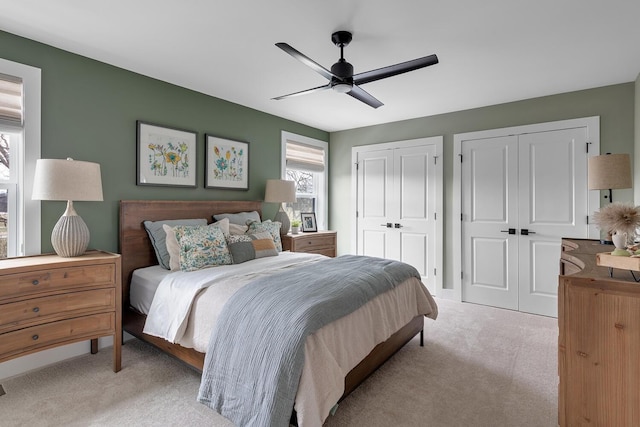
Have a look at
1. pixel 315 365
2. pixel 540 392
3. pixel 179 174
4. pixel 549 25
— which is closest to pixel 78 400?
pixel 315 365

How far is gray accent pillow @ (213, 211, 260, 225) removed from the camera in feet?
11.7

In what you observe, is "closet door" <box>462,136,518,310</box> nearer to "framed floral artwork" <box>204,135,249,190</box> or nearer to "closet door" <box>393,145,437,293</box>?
"closet door" <box>393,145,437,293</box>

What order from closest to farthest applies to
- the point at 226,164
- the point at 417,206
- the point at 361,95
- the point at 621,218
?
the point at 621,218, the point at 361,95, the point at 226,164, the point at 417,206

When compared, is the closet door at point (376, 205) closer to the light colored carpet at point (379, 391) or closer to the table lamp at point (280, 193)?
the table lamp at point (280, 193)

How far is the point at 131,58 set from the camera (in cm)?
274

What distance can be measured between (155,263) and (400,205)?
3.26m

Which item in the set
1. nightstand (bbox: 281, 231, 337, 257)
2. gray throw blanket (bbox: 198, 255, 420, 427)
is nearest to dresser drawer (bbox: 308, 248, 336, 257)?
nightstand (bbox: 281, 231, 337, 257)

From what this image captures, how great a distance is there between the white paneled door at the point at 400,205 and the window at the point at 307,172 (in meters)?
0.62

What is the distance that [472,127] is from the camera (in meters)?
4.16

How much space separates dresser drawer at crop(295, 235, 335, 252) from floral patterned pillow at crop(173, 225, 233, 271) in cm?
138

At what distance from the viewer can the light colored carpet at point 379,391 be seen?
190cm

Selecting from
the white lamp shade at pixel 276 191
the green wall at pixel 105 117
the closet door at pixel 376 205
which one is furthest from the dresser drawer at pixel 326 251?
the green wall at pixel 105 117

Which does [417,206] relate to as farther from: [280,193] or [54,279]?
[54,279]

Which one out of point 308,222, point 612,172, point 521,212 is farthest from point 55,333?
point 521,212
